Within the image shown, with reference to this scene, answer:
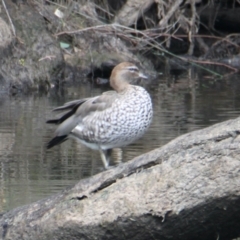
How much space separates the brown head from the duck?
0.27 ft

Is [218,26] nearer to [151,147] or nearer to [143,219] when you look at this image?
[151,147]

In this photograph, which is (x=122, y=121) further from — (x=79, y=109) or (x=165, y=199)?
(x=165, y=199)

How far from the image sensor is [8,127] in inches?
395

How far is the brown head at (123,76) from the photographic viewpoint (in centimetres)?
699

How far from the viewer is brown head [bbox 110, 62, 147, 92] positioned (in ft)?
22.9

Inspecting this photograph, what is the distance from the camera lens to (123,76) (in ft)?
23.3

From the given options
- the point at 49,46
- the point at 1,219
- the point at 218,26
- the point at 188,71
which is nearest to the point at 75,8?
the point at 49,46

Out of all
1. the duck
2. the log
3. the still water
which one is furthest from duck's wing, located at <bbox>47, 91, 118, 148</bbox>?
the log

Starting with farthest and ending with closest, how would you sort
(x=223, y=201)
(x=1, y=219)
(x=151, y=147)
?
(x=151, y=147) < (x=1, y=219) < (x=223, y=201)

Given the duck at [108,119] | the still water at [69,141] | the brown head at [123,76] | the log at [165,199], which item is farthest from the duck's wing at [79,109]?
the log at [165,199]

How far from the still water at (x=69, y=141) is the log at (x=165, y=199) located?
4.18ft

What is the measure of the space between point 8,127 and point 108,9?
25.2 ft

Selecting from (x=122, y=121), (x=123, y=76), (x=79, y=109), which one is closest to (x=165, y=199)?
(x=122, y=121)

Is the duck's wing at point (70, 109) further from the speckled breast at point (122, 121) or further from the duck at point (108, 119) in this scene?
the speckled breast at point (122, 121)
